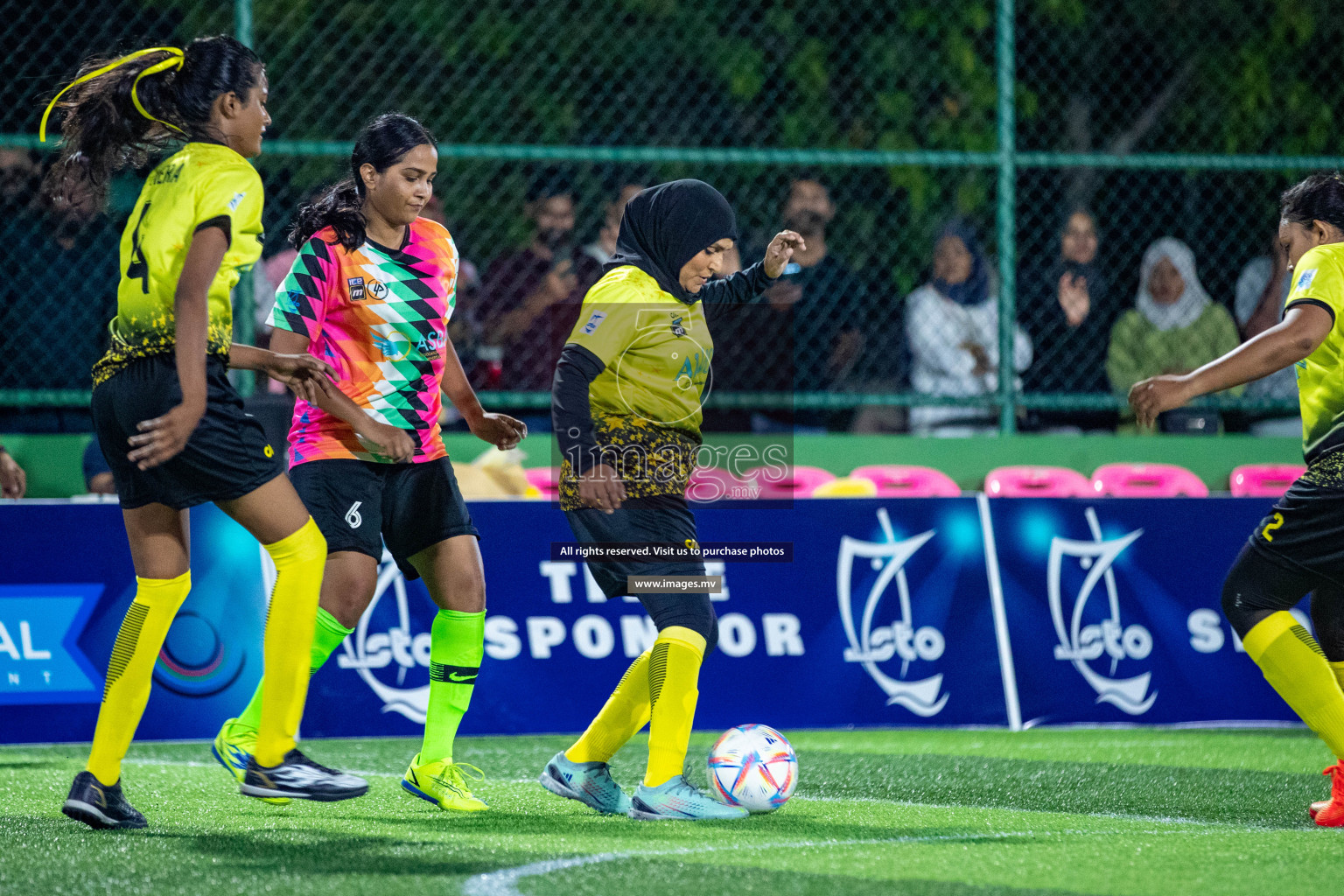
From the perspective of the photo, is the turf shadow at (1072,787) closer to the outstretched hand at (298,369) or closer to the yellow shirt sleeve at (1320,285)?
the yellow shirt sleeve at (1320,285)

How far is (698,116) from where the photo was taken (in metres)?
10.5

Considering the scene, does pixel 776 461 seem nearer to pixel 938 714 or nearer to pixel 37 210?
pixel 938 714

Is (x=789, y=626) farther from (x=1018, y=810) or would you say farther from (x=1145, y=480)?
(x=1145, y=480)

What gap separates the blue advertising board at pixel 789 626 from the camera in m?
6.96

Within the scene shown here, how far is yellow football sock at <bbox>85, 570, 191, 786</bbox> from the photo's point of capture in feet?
15.2

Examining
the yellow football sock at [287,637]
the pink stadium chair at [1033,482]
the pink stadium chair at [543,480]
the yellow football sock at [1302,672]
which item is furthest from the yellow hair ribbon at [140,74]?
the pink stadium chair at [1033,482]

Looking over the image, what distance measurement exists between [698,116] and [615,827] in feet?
21.7

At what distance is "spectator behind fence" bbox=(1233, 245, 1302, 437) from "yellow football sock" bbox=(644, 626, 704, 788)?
18.1 feet

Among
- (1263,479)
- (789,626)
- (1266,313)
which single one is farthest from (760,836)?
(1266,313)

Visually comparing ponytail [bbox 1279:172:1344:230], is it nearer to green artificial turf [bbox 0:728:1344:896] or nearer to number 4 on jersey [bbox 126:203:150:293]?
green artificial turf [bbox 0:728:1344:896]

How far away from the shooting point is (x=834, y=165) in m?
9.68

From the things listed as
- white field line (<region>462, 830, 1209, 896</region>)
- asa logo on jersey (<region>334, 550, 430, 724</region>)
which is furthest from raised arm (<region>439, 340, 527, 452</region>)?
asa logo on jersey (<region>334, 550, 430, 724</region>)

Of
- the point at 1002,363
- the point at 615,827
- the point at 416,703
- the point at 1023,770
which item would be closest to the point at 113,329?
the point at 615,827

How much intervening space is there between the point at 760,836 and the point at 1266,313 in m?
6.02
